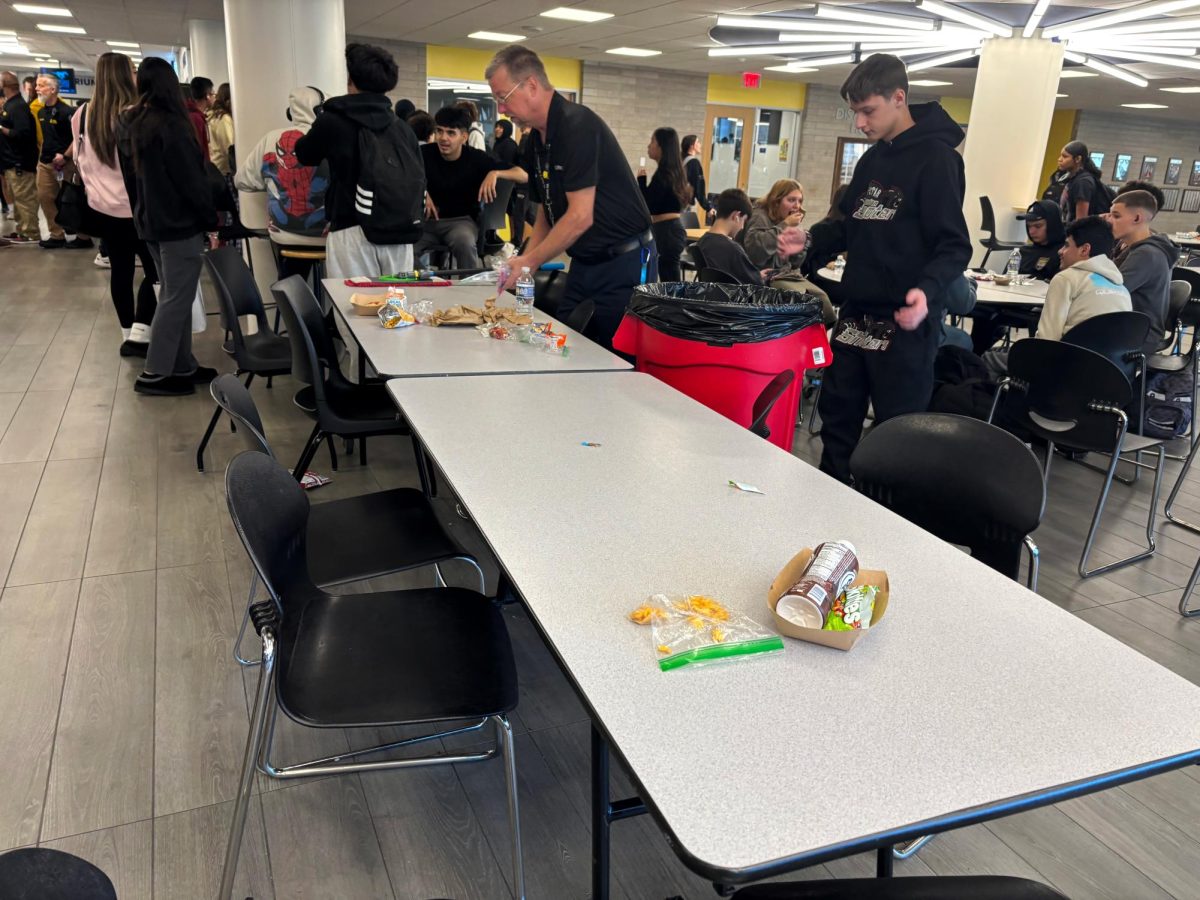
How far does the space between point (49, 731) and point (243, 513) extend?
3.29ft

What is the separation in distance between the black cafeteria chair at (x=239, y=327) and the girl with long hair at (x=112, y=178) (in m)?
0.95

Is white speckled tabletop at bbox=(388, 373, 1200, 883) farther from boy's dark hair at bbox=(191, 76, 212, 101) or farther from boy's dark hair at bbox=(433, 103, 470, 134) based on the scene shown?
boy's dark hair at bbox=(191, 76, 212, 101)

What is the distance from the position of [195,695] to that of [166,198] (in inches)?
104

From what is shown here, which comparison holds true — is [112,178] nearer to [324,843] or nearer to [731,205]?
[731,205]

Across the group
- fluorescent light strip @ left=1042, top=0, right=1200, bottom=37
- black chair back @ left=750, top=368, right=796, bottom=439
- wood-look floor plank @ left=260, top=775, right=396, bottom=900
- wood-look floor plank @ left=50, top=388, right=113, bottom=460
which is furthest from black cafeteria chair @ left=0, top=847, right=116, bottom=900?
fluorescent light strip @ left=1042, top=0, right=1200, bottom=37

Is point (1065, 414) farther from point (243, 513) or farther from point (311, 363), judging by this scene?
point (243, 513)

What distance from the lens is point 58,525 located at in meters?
2.87

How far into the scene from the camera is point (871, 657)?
111 cm

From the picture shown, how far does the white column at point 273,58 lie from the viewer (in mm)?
4996

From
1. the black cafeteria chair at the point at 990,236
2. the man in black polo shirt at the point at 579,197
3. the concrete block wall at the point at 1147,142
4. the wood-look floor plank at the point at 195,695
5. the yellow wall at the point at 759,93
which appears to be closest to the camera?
the wood-look floor plank at the point at 195,695

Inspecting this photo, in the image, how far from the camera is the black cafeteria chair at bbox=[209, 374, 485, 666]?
5.80 ft

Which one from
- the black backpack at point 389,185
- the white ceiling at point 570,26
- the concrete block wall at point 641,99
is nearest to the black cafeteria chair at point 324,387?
the black backpack at point 389,185

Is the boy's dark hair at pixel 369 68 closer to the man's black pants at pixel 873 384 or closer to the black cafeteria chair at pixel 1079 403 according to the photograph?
the man's black pants at pixel 873 384

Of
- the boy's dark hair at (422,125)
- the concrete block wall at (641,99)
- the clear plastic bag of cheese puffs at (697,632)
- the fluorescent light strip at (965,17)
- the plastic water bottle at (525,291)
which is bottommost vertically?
the clear plastic bag of cheese puffs at (697,632)
